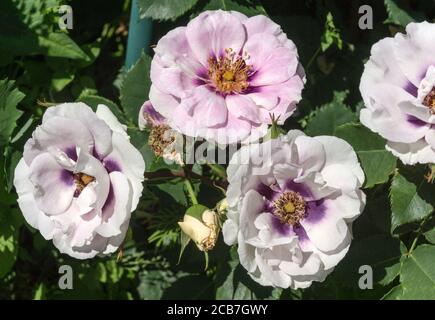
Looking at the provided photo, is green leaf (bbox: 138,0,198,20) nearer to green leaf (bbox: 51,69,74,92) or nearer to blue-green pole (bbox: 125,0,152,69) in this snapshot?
blue-green pole (bbox: 125,0,152,69)

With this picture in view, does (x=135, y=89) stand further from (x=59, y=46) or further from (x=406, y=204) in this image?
(x=406, y=204)

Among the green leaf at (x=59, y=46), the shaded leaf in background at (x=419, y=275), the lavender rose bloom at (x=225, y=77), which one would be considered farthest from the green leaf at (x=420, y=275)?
the green leaf at (x=59, y=46)

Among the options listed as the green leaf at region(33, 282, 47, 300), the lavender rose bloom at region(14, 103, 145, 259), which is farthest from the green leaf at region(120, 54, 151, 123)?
the green leaf at region(33, 282, 47, 300)

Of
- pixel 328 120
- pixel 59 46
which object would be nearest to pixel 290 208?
pixel 328 120

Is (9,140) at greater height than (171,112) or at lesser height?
lesser
